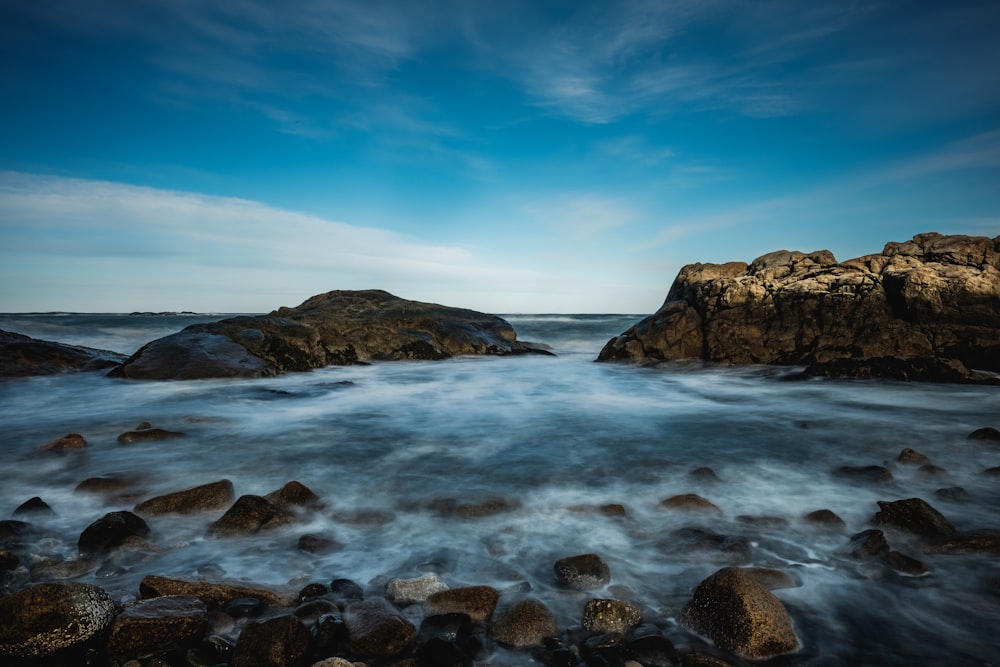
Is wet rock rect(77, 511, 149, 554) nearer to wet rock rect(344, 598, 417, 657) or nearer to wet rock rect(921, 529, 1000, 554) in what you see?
wet rock rect(344, 598, 417, 657)

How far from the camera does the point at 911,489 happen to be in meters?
4.46

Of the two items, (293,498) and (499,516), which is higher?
(293,498)

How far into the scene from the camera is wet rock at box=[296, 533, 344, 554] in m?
3.24

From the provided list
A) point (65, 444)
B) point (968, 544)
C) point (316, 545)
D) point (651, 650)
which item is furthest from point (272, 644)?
point (65, 444)

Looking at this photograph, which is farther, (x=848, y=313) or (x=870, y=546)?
(x=848, y=313)

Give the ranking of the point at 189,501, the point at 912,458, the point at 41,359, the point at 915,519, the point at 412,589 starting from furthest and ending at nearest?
the point at 41,359 → the point at 912,458 → the point at 189,501 → the point at 915,519 → the point at 412,589

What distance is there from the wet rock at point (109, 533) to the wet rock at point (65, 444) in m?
3.13

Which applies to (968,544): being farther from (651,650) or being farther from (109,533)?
(109,533)

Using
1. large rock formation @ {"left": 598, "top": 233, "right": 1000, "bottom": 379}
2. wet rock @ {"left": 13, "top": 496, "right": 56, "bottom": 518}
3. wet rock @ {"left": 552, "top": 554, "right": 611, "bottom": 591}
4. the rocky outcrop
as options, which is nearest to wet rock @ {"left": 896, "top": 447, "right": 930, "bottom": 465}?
wet rock @ {"left": 552, "top": 554, "right": 611, "bottom": 591}

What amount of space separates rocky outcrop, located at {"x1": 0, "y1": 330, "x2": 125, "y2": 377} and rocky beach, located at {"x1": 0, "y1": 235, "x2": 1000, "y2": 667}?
0.28ft

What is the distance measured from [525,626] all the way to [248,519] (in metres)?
2.17

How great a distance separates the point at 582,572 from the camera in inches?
113

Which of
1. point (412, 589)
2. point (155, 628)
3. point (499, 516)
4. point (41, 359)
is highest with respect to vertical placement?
point (41, 359)

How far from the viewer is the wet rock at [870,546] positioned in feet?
10.1
